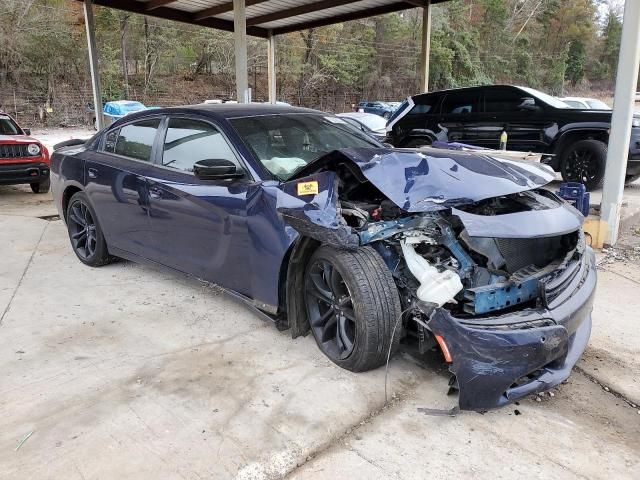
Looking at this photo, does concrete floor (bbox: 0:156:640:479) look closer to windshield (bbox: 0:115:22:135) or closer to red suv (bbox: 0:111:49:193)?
red suv (bbox: 0:111:49:193)

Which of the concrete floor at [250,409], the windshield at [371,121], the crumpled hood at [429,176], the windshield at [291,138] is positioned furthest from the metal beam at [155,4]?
the crumpled hood at [429,176]

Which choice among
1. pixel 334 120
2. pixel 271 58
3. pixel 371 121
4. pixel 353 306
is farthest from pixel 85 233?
pixel 371 121

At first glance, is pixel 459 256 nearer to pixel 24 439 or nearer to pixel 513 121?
pixel 24 439

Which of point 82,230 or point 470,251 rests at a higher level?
point 470,251

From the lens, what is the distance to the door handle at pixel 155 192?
388cm

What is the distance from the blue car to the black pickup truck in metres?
5.66

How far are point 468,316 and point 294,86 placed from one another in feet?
124

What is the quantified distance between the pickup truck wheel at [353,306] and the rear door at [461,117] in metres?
7.28

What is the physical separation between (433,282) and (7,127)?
30.5ft

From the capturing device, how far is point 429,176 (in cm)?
275

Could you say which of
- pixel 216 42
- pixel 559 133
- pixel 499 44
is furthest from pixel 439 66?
pixel 559 133

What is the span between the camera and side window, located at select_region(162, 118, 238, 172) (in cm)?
359

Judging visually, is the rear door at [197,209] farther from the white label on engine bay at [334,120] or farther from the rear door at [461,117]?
the rear door at [461,117]

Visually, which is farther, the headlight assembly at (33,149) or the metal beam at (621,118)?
the headlight assembly at (33,149)
